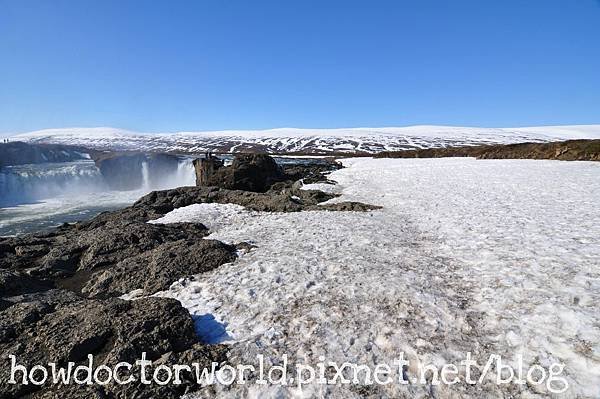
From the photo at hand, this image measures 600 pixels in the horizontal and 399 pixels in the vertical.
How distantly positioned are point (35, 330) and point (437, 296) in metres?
8.07

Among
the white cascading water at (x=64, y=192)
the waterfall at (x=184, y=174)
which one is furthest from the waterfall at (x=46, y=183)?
the waterfall at (x=184, y=174)

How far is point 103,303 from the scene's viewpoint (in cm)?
691

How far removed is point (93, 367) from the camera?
539cm

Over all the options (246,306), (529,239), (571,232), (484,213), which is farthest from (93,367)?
(484,213)

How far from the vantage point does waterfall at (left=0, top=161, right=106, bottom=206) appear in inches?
2124

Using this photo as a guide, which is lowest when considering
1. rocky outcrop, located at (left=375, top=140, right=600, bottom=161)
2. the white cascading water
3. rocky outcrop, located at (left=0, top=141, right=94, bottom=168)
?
the white cascading water

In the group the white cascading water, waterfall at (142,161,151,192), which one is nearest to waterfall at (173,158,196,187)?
the white cascading water

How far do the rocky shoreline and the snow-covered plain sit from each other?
849 millimetres

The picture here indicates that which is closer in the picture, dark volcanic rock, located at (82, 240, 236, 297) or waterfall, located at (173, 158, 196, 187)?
dark volcanic rock, located at (82, 240, 236, 297)

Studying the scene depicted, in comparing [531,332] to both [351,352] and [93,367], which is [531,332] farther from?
[93,367]

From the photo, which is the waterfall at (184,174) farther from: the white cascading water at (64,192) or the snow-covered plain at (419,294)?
the snow-covered plain at (419,294)

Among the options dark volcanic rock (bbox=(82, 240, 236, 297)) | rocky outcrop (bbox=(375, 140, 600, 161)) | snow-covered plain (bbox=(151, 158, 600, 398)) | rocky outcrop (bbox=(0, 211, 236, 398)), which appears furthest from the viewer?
rocky outcrop (bbox=(375, 140, 600, 161))

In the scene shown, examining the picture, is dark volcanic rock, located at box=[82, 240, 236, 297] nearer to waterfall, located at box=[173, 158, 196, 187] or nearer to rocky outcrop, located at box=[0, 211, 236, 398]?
rocky outcrop, located at box=[0, 211, 236, 398]

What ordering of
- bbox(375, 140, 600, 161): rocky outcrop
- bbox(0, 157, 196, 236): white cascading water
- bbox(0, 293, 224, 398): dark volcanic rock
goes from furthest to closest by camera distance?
bbox(0, 157, 196, 236): white cascading water, bbox(375, 140, 600, 161): rocky outcrop, bbox(0, 293, 224, 398): dark volcanic rock
